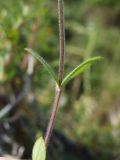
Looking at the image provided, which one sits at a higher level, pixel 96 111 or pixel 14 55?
pixel 14 55

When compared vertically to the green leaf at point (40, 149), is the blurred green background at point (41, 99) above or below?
above

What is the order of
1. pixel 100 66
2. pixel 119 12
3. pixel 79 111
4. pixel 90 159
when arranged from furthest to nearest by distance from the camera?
pixel 119 12, pixel 100 66, pixel 79 111, pixel 90 159

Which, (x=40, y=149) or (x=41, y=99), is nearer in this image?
(x=40, y=149)

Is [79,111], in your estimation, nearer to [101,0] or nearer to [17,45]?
[17,45]

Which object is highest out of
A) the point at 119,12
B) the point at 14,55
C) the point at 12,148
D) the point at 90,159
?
the point at 119,12

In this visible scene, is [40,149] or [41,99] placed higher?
[41,99]

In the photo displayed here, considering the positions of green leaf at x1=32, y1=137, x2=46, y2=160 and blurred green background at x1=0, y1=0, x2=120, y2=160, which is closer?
green leaf at x1=32, y1=137, x2=46, y2=160

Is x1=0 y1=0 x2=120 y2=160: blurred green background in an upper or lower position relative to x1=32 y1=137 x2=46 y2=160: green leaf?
upper

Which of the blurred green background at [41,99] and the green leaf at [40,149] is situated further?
the blurred green background at [41,99]

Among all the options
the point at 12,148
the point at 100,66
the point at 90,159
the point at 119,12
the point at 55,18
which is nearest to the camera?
the point at 12,148

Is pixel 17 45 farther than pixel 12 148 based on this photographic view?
Yes

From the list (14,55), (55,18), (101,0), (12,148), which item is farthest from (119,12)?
(12,148)
